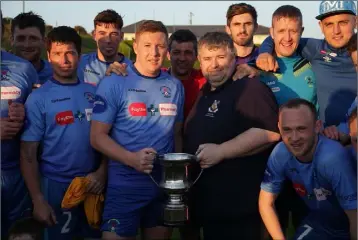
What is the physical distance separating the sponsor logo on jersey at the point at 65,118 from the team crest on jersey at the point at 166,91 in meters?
0.71

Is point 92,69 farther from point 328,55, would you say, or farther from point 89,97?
point 328,55

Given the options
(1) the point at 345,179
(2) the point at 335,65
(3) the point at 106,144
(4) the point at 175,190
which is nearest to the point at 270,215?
(1) the point at 345,179

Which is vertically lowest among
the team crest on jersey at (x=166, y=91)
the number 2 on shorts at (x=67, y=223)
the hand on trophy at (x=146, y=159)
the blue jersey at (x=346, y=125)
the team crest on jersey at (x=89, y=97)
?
the number 2 on shorts at (x=67, y=223)

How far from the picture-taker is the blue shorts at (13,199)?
3.63m

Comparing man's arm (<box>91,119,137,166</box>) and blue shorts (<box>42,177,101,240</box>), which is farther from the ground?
man's arm (<box>91,119,137,166</box>)

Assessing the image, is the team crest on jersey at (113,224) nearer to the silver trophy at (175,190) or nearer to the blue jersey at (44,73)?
the silver trophy at (175,190)

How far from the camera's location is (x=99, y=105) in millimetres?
3383

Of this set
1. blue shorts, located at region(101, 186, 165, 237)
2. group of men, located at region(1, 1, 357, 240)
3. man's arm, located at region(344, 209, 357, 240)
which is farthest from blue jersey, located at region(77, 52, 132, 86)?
man's arm, located at region(344, 209, 357, 240)

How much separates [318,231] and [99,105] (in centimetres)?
180

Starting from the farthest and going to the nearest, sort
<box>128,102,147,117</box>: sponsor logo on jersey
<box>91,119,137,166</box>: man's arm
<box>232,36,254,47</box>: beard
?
<box>232,36,254,47</box>: beard
<box>128,102,147,117</box>: sponsor logo on jersey
<box>91,119,137,166</box>: man's arm

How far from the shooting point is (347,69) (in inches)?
145

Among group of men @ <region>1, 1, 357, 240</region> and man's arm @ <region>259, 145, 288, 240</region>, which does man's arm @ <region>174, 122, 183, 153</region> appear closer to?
group of men @ <region>1, 1, 357, 240</region>

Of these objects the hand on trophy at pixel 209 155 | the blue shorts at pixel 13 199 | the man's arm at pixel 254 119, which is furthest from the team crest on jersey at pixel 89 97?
the man's arm at pixel 254 119

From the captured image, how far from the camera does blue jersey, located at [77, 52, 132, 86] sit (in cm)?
504
